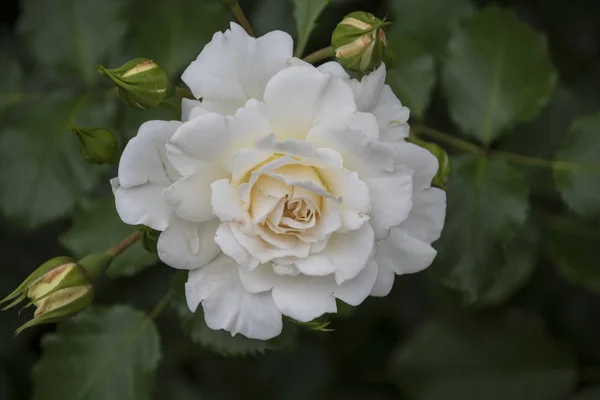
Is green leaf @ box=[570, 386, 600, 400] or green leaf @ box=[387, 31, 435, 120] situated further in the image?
green leaf @ box=[570, 386, 600, 400]

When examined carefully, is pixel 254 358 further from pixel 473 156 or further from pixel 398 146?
pixel 398 146

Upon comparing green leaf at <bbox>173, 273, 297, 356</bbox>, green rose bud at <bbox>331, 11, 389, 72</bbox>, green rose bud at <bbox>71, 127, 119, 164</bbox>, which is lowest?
green leaf at <bbox>173, 273, 297, 356</bbox>

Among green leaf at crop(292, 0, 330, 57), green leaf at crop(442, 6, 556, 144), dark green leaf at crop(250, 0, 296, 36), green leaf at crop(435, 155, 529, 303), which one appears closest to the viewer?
green leaf at crop(292, 0, 330, 57)

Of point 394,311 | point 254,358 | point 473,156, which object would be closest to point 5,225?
point 254,358

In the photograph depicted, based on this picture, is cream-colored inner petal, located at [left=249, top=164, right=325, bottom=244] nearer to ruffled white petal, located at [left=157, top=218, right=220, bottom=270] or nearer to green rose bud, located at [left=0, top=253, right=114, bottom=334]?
ruffled white petal, located at [left=157, top=218, right=220, bottom=270]

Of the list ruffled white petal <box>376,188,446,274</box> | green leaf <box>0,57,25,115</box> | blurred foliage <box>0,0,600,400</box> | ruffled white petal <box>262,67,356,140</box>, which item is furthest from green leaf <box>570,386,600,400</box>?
green leaf <box>0,57,25,115</box>

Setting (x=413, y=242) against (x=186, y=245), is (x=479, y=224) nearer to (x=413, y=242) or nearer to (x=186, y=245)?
(x=413, y=242)

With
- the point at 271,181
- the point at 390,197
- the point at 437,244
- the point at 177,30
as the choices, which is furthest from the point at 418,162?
the point at 177,30
